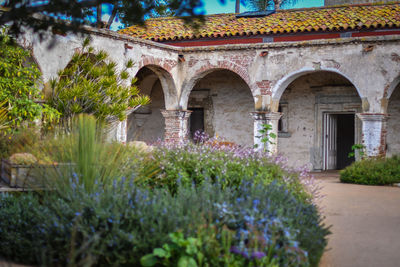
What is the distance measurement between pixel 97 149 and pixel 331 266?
7.86 feet

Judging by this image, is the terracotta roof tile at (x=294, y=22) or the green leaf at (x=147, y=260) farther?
the terracotta roof tile at (x=294, y=22)

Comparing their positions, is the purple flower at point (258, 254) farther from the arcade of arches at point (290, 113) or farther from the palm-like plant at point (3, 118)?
the arcade of arches at point (290, 113)

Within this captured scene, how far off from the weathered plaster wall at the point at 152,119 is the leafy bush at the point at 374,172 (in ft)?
25.0

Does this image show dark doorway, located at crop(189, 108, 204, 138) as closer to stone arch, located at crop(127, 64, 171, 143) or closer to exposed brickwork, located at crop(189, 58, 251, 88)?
stone arch, located at crop(127, 64, 171, 143)

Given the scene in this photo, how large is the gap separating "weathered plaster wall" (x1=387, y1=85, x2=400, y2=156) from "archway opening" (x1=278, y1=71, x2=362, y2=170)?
87 centimetres

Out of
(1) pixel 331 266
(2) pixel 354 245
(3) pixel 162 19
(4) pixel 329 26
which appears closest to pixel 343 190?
(2) pixel 354 245

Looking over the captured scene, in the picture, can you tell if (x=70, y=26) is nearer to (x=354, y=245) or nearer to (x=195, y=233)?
(x=195, y=233)

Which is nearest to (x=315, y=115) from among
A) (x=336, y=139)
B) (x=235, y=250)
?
(x=336, y=139)

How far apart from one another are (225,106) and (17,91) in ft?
28.5

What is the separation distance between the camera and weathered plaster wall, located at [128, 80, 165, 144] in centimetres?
1677

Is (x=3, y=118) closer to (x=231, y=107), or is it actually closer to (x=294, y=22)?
(x=231, y=107)

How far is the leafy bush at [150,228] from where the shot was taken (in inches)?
137

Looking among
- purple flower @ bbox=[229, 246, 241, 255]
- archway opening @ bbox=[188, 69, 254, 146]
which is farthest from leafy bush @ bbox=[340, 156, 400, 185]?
purple flower @ bbox=[229, 246, 241, 255]

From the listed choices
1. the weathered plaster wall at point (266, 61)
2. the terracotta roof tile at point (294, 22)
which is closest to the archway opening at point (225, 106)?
the terracotta roof tile at point (294, 22)
